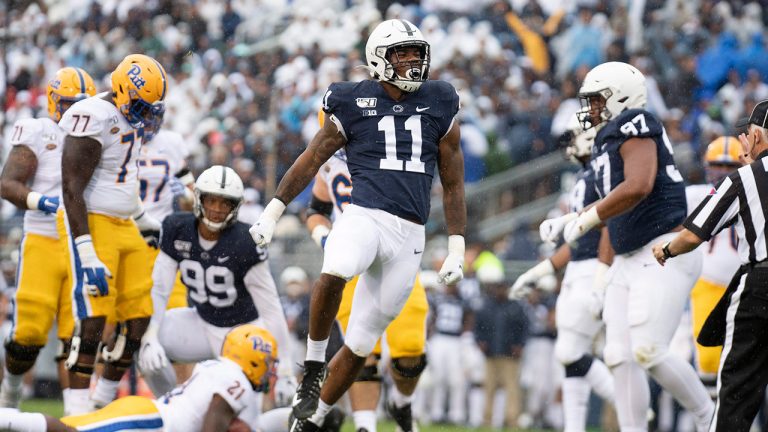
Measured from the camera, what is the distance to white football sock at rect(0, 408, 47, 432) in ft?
19.6

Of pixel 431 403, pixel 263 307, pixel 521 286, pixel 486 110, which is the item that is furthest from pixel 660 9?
pixel 263 307

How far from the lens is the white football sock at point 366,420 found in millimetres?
7809

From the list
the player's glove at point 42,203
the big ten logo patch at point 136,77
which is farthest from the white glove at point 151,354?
the big ten logo patch at point 136,77

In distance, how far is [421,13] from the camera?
60.7 feet

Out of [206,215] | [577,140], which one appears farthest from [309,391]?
[577,140]

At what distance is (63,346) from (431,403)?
633cm

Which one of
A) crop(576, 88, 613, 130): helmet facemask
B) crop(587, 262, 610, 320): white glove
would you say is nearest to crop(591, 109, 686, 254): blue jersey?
crop(576, 88, 613, 130): helmet facemask

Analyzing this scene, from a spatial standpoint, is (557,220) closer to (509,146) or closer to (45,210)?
(45,210)

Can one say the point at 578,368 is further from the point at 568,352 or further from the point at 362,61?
the point at 362,61

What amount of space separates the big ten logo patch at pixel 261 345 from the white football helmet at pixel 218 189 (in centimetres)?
110

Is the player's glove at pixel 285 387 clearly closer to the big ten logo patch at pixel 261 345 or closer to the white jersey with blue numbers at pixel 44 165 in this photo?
the big ten logo patch at pixel 261 345

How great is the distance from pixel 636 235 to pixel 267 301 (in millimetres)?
2509

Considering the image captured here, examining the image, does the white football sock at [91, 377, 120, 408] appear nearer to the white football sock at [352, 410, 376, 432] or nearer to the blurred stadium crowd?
the white football sock at [352, 410, 376, 432]

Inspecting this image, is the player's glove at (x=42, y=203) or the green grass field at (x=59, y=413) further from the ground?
the player's glove at (x=42, y=203)
